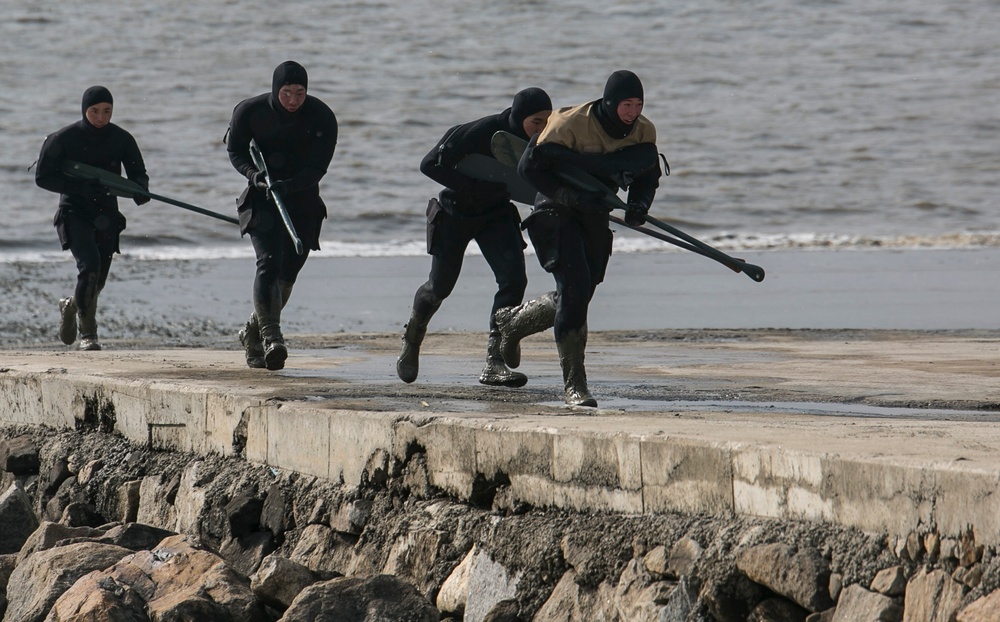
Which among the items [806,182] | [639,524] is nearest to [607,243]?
[639,524]

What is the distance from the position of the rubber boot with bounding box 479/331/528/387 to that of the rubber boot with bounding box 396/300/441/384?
0.33m

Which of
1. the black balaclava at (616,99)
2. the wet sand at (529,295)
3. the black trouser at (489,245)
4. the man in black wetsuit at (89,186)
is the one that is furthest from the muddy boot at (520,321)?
the wet sand at (529,295)

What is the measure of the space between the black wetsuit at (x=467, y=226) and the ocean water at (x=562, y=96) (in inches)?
554

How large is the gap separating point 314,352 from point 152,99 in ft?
84.2

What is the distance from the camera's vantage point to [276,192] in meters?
7.45

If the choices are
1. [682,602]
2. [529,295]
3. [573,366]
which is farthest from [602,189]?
[529,295]

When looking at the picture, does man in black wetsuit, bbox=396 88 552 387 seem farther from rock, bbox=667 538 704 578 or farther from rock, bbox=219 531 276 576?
rock, bbox=667 538 704 578

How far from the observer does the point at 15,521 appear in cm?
639

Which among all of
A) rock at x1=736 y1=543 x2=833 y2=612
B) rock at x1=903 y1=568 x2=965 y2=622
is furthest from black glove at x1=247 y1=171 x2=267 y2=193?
rock at x1=903 y1=568 x2=965 y2=622

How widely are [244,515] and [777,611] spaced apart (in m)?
2.62

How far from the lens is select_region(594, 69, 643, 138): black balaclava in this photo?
5602 mm

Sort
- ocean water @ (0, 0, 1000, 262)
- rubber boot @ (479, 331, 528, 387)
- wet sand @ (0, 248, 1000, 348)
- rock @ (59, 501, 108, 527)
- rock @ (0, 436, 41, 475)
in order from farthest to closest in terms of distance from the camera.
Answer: ocean water @ (0, 0, 1000, 262) < wet sand @ (0, 248, 1000, 348) < rock @ (0, 436, 41, 475) < rubber boot @ (479, 331, 528, 387) < rock @ (59, 501, 108, 527)

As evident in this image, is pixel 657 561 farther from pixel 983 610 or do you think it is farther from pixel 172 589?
pixel 172 589

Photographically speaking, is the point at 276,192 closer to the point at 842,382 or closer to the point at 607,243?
the point at 607,243
